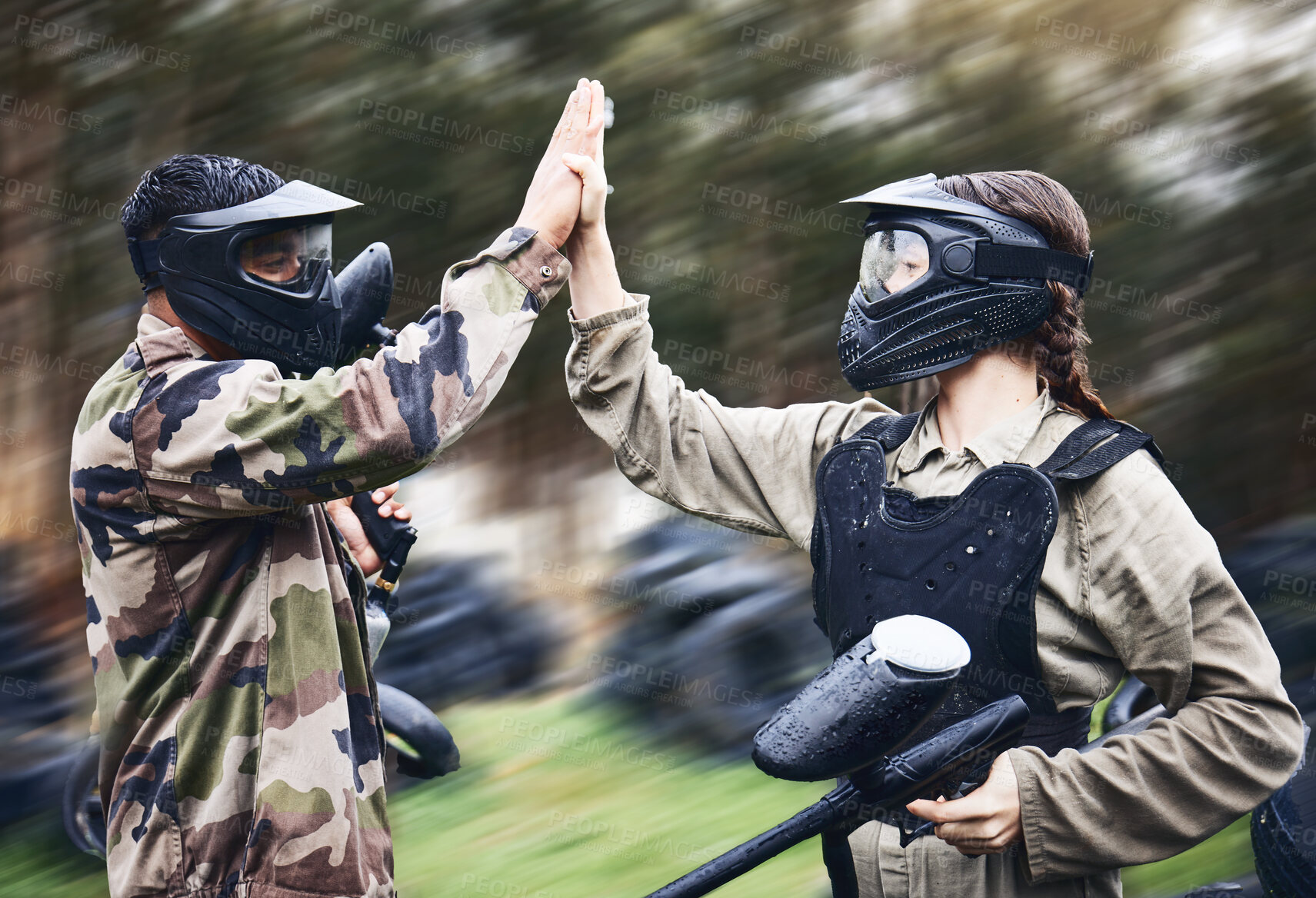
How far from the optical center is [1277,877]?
9.55ft

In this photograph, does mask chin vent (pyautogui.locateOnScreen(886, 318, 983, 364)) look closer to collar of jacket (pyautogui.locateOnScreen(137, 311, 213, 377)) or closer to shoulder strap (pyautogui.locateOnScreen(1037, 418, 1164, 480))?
shoulder strap (pyautogui.locateOnScreen(1037, 418, 1164, 480))

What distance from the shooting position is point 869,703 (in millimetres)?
1768

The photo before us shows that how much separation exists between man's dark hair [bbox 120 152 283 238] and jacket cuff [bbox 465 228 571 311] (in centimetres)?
45

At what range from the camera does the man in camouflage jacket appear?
6.69ft

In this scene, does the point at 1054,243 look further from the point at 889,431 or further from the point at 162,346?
the point at 162,346
